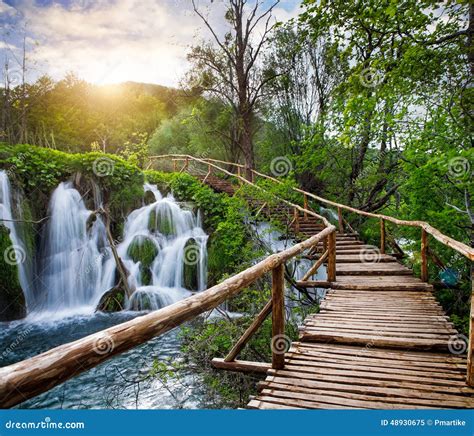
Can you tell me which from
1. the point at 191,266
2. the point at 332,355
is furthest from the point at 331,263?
the point at 191,266

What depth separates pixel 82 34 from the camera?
1066 centimetres

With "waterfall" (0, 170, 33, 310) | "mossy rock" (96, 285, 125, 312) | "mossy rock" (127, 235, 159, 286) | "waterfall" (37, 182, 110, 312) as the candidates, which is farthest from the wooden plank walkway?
"waterfall" (0, 170, 33, 310)

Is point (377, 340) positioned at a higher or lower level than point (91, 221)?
lower

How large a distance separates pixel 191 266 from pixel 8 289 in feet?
17.3

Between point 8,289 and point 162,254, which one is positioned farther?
point 162,254

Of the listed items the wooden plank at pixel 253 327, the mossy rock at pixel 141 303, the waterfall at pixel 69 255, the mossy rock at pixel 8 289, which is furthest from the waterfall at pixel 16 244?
the wooden plank at pixel 253 327

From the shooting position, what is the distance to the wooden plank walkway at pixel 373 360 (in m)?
2.52

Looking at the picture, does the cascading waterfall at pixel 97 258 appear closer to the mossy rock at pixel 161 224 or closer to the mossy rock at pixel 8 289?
the mossy rock at pixel 161 224

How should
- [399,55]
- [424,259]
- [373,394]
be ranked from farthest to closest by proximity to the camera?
[399,55]
[424,259]
[373,394]

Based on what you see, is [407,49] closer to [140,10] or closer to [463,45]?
[463,45]

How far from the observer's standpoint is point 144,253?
11.0 metres

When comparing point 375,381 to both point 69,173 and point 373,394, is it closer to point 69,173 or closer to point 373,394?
point 373,394

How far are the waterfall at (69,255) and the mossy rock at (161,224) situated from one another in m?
1.72
